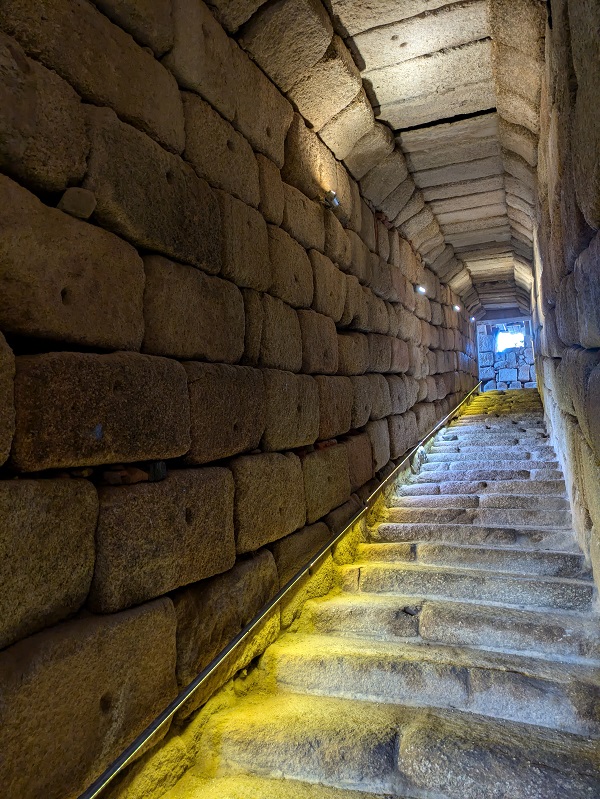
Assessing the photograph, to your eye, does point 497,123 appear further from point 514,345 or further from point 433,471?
point 514,345

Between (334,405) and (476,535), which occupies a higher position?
(334,405)

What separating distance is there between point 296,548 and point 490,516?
1.72 meters

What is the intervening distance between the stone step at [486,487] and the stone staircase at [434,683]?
0.33 m

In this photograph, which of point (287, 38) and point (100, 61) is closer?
point (100, 61)

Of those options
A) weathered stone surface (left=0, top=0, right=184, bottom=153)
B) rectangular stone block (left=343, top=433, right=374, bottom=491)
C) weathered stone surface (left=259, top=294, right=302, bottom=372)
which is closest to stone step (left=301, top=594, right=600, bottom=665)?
rectangular stone block (left=343, top=433, right=374, bottom=491)

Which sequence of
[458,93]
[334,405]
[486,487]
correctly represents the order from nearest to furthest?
[334,405] → [458,93] → [486,487]

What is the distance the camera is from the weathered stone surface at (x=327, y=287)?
373 centimetres

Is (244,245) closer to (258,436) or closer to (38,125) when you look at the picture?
(258,436)

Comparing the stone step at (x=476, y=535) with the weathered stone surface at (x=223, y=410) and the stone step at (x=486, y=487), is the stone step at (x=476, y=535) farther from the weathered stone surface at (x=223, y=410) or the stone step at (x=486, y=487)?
the weathered stone surface at (x=223, y=410)

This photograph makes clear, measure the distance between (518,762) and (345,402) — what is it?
2465 mm

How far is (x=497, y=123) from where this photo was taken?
438 cm

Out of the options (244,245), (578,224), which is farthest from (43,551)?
(578,224)

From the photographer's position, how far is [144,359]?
205 centimetres

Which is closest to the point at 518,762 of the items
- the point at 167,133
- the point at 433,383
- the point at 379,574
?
the point at 379,574
